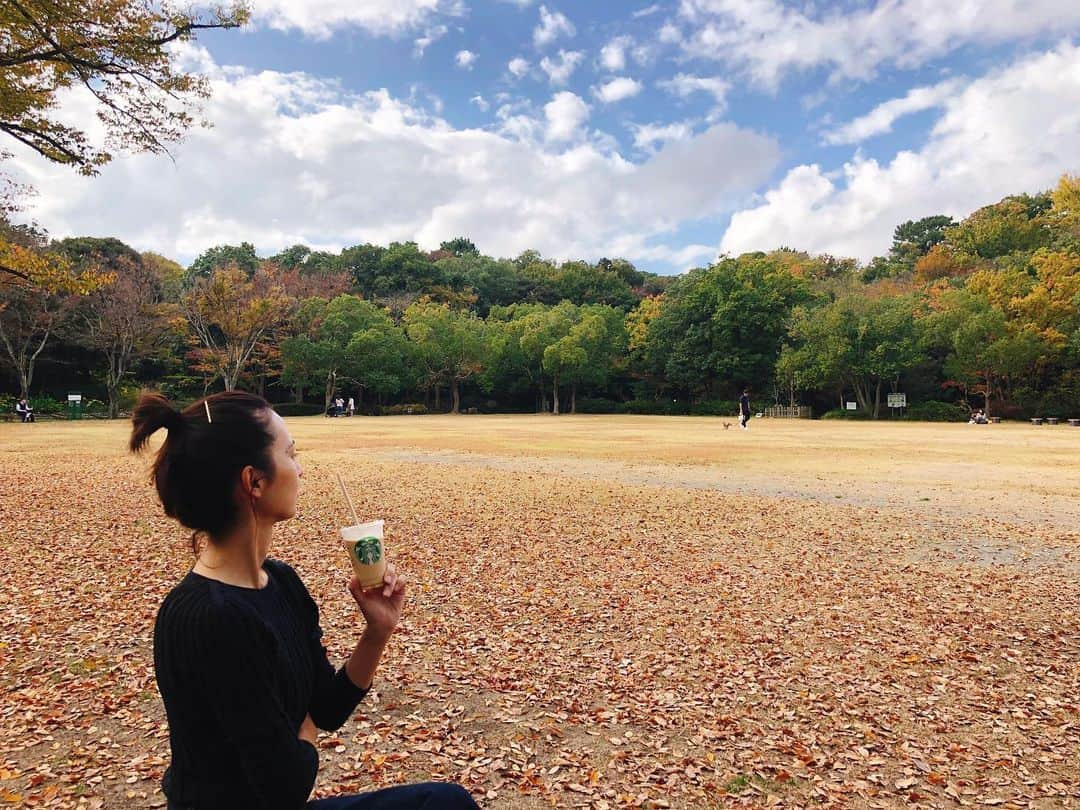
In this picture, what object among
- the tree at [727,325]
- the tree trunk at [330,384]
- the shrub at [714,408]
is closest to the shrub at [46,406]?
the tree trunk at [330,384]

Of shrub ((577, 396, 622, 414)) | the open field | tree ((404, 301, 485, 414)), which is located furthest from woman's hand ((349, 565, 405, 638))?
shrub ((577, 396, 622, 414))

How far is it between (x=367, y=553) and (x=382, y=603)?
15 centimetres

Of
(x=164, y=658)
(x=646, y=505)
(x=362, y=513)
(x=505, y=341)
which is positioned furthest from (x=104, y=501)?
(x=505, y=341)

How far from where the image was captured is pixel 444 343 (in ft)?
150

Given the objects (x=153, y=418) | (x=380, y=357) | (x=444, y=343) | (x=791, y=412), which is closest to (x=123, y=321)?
(x=380, y=357)

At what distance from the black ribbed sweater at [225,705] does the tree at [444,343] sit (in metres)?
44.5

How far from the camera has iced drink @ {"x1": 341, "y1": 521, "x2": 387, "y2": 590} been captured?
165 cm

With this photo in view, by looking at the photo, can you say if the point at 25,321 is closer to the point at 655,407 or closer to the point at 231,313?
the point at 231,313

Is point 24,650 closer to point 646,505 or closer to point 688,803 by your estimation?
point 688,803

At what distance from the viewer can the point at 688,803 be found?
2867mm

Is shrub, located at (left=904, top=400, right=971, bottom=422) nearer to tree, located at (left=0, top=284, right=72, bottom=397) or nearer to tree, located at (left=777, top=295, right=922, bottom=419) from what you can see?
tree, located at (left=777, top=295, right=922, bottom=419)

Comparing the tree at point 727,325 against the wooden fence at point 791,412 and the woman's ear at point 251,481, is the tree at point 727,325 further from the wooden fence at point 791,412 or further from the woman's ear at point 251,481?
the woman's ear at point 251,481

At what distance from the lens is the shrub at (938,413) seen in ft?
126

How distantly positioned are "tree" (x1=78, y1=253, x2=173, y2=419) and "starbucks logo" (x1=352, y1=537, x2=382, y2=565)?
3745cm
